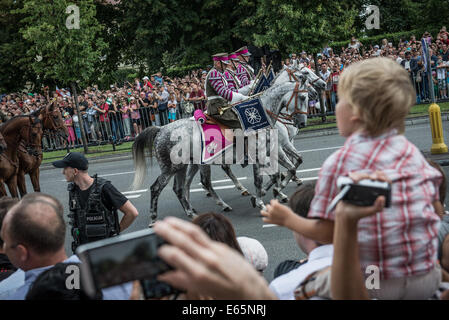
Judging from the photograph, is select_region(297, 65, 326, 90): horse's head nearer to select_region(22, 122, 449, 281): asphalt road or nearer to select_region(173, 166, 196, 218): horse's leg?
select_region(22, 122, 449, 281): asphalt road

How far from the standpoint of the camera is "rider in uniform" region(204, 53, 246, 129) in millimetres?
9383

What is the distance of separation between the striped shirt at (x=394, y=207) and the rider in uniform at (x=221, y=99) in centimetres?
755

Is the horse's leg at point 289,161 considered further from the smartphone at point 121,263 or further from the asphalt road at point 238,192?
the smartphone at point 121,263

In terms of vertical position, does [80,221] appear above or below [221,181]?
above

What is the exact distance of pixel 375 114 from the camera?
1815 millimetres

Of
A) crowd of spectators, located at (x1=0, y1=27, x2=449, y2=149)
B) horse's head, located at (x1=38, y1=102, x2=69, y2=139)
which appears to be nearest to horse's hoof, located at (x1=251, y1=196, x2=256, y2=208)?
horse's head, located at (x1=38, y1=102, x2=69, y2=139)

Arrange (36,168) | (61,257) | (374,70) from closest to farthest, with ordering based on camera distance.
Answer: (374,70), (61,257), (36,168)

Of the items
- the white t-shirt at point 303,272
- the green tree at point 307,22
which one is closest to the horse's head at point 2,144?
the white t-shirt at point 303,272

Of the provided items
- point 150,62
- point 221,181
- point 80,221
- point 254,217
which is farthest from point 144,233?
point 150,62

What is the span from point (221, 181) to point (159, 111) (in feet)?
29.5

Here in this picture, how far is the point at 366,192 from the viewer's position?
1604 millimetres

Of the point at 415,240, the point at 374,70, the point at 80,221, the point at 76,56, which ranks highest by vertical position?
the point at 76,56

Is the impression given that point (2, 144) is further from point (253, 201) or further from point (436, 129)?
point (436, 129)
